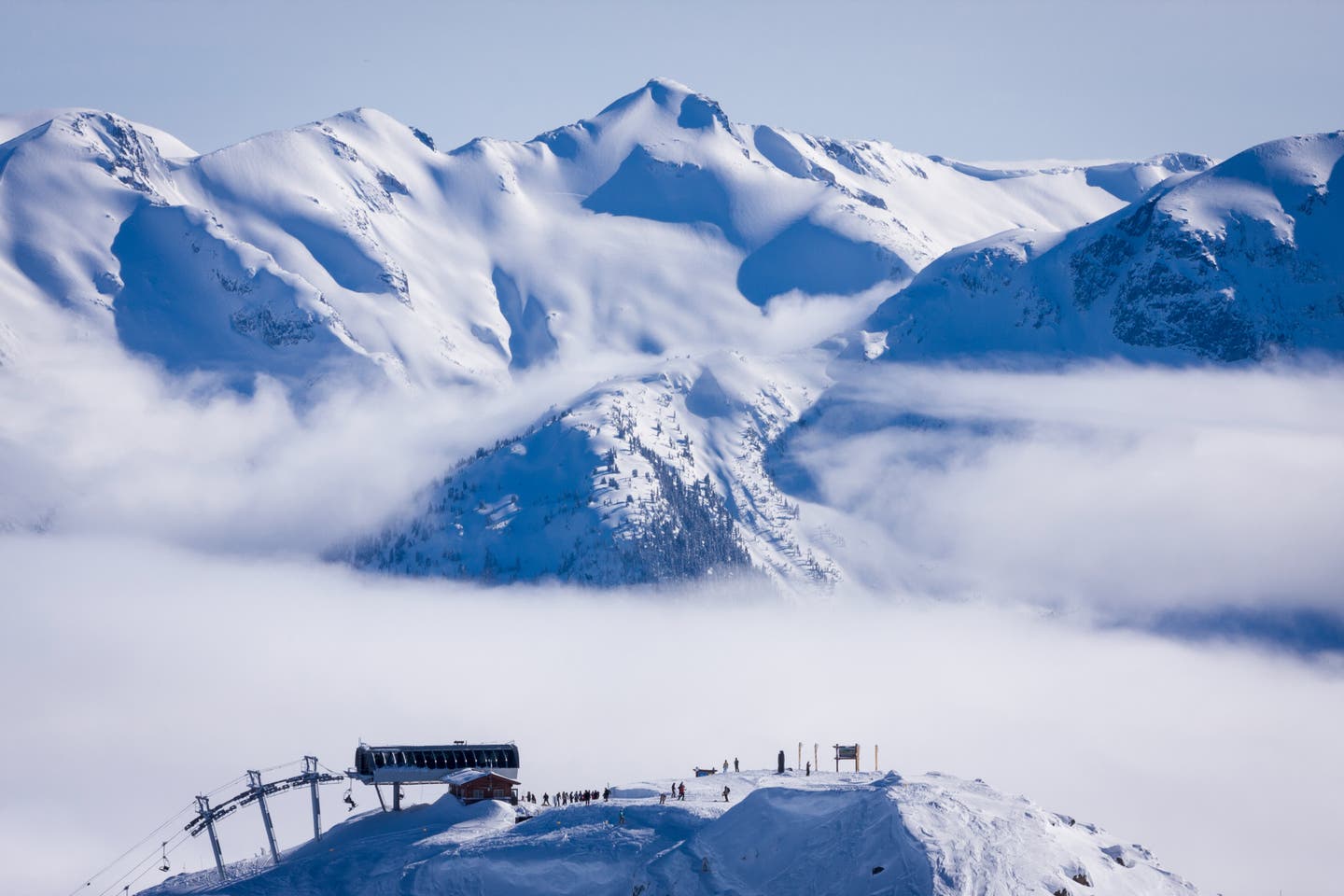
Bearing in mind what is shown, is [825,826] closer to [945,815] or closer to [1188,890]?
[945,815]

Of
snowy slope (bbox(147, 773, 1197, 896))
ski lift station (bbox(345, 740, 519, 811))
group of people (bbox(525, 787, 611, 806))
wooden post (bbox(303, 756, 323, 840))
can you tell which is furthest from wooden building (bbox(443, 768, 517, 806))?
wooden post (bbox(303, 756, 323, 840))

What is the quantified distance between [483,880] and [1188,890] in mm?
59073

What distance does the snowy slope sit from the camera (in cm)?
14412

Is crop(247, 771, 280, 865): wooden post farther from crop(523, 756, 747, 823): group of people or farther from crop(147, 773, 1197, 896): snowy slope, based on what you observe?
crop(523, 756, 747, 823): group of people

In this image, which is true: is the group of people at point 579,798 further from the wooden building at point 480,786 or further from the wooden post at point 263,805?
the wooden post at point 263,805

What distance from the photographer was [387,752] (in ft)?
600

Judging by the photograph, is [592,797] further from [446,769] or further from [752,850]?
[752,850]

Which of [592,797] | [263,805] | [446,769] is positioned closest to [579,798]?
[592,797]

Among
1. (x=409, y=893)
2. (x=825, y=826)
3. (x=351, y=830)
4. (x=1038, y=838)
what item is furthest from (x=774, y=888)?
(x=351, y=830)

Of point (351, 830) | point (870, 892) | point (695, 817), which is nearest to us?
point (870, 892)

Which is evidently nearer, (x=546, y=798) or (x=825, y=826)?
(x=825, y=826)

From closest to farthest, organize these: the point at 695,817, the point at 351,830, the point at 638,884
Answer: the point at 638,884
the point at 695,817
the point at 351,830

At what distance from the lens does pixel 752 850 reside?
153875 millimetres

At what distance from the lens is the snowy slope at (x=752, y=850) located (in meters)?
144
